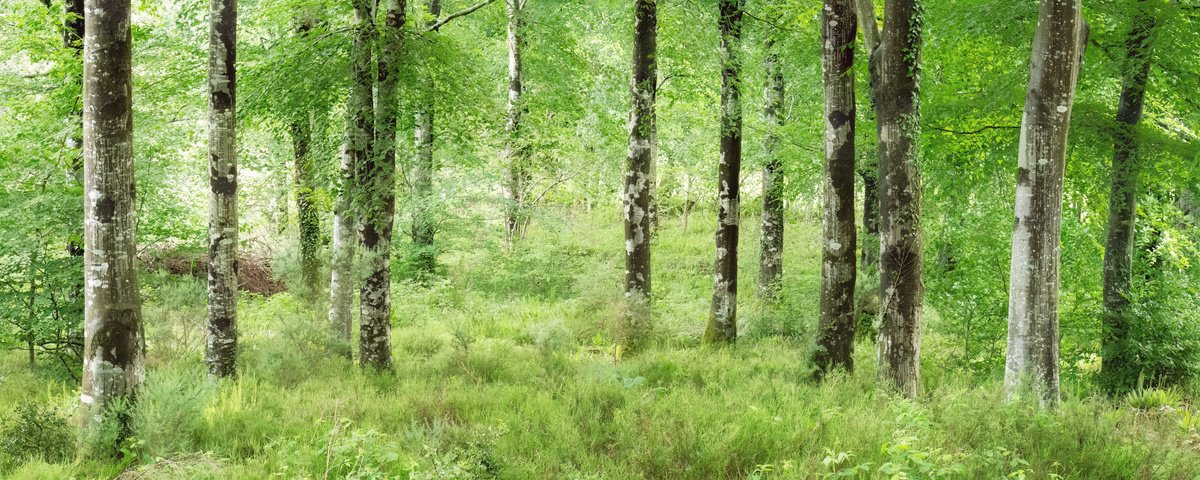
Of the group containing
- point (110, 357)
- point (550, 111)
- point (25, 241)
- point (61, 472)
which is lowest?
point (61, 472)

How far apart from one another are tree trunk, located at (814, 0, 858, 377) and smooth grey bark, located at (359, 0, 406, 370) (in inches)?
212

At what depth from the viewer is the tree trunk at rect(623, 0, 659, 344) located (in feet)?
35.1

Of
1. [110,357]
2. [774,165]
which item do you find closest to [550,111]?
[774,165]

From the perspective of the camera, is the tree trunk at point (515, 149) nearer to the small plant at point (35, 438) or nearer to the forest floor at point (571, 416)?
the forest floor at point (571, 416)

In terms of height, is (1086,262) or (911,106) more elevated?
(911,106)

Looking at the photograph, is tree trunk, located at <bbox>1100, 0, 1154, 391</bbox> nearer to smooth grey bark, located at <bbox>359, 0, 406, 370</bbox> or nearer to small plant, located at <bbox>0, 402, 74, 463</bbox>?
smooth grey bark, located at <bbox>359, 0, 406, 370</bbox>

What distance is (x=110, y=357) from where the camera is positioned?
6.04 m

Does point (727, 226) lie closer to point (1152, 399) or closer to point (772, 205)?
point (772, 205)

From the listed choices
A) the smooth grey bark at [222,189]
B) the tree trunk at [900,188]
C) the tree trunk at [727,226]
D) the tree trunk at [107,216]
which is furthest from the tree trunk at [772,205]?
the tree trunk at [107,216]

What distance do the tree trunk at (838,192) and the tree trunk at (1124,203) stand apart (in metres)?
4.36

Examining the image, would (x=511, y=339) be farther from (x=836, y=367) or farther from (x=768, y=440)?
(x=768, y=440)

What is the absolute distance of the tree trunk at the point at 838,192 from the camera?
8500 mm

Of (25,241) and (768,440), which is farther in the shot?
(25,241)

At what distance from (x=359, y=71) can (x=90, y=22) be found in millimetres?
2962
